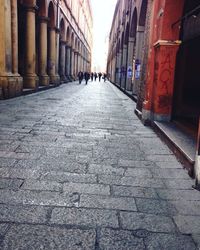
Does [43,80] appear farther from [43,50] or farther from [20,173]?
[20,173]

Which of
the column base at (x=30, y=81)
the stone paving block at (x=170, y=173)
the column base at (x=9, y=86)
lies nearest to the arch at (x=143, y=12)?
the column base at (x=30, y=81)

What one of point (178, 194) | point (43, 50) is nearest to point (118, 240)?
point (178, 194)

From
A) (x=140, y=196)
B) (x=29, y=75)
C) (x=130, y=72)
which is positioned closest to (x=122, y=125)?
(x=140, y=196)

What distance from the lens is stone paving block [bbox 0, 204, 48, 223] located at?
259 cm

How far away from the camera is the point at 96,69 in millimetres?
104062

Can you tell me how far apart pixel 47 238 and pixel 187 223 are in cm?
129

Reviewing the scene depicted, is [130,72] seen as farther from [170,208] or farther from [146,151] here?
[170,208]

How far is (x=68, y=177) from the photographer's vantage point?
372cm

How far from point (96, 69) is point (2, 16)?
94.5 meters

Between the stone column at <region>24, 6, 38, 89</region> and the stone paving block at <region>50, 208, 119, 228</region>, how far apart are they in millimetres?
13621

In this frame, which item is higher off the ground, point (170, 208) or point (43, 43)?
point (43, 43)

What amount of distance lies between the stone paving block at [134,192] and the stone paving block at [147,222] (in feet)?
1.51

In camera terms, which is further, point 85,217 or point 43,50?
point 43,50

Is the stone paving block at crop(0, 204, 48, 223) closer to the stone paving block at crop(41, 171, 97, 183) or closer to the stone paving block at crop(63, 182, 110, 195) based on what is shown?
the stone paving block at crop(63, 182, 110, 195)
